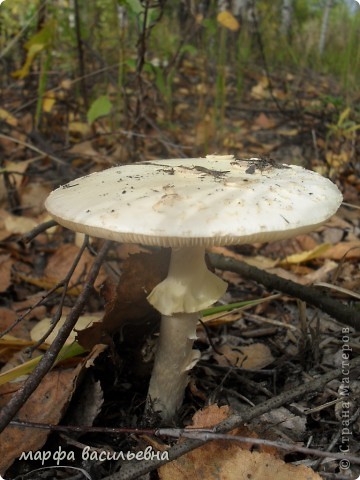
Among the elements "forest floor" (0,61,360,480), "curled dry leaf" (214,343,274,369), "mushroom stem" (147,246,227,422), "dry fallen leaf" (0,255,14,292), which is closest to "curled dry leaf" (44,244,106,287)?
"forest floor" (0,61,360,480)

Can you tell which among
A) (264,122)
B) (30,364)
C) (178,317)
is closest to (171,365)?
(178,317)

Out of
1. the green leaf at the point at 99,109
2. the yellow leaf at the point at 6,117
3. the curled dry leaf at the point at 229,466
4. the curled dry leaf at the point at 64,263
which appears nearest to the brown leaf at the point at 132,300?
the curled dry leaf at the point at 229,466

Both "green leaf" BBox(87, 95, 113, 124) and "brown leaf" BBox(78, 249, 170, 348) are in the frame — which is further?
"green leaf" BBox(87, 95, 113, 124)

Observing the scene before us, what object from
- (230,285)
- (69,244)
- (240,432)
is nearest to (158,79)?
(69,244)

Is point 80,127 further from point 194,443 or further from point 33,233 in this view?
point 194,443

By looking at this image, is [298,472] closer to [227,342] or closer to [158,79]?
[227,342]

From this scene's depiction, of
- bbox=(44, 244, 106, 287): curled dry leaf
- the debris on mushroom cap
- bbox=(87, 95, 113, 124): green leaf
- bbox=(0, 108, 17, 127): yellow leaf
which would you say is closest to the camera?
the debris on mushroom cap

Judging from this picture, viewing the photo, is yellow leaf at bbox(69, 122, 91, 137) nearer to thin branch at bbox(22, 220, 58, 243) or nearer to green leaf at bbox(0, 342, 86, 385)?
thin branch at bbox(22, 220, 58, 243)

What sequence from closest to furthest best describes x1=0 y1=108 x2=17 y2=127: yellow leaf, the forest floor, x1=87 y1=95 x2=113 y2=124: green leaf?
the forest floor, x1=87 y1=95 x2=113 y2=124: green leaf, x1=0 y1=108 x2=17 y2=127: yellow leaf

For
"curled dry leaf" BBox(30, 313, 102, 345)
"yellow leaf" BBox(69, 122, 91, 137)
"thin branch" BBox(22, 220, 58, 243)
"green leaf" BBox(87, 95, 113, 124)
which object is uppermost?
"green leaf" BBox(87, 95, 113, 124)
